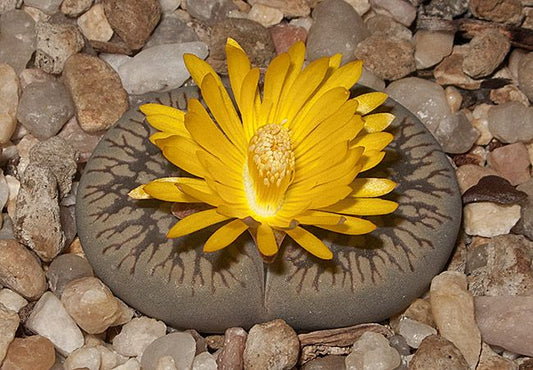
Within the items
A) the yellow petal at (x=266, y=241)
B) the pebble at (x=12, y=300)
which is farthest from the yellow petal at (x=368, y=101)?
the pebble at (x=12, y=300)

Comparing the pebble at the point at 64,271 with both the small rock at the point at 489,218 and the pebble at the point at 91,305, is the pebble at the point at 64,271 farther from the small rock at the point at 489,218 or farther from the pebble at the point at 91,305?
the small rock at the point at 489,218

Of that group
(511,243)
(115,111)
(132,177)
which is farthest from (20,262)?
(511,243)

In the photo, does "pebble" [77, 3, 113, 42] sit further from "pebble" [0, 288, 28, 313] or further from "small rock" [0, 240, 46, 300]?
"pebble" [0, 288, 28, 313]

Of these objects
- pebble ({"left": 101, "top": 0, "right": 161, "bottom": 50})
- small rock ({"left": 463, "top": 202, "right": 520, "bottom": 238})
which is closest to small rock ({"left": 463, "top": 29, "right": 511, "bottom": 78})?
small rock ({"left": 463, "top": 202, "right": 520, "bottom": 238})

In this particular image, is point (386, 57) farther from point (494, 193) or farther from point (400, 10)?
point (494, 193)

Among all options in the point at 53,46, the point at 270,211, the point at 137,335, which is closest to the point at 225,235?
the point at 270,211

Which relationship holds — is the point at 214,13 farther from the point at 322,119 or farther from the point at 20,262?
the point at 20,262
